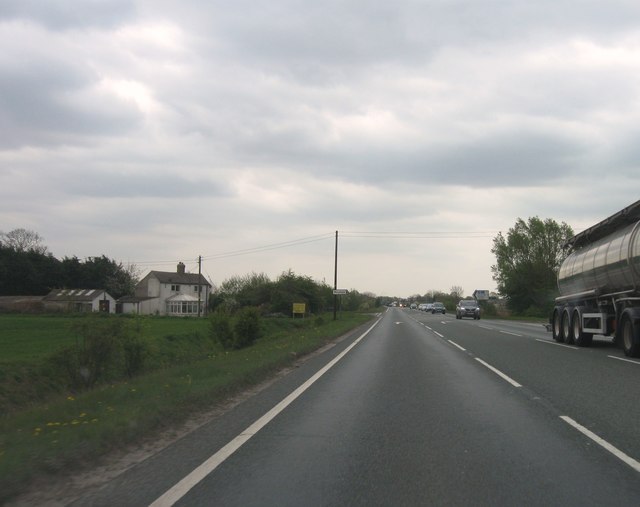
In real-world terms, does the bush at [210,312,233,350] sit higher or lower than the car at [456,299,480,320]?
lower

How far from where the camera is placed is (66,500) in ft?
17.1


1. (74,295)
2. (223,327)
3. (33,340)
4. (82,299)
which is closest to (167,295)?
(82,299)

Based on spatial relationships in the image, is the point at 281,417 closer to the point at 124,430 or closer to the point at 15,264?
the point at 124,430

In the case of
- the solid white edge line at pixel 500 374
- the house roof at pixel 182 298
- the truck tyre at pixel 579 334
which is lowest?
the solid white edge line at pixel 500 374

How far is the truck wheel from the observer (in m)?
23.2

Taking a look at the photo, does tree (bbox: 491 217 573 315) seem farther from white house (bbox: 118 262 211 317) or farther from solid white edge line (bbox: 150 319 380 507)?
solid white edge line (bbox: 150 319 380 507)

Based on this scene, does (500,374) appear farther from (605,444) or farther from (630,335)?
(605,444)

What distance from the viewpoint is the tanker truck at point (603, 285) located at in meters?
17.8

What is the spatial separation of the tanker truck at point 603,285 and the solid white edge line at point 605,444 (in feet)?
33.8

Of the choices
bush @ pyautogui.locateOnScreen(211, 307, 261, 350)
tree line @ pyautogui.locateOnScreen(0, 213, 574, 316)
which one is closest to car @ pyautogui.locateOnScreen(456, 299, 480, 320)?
tree line @ pyautogui.locateOnScreen(0, 213, 574, 316)

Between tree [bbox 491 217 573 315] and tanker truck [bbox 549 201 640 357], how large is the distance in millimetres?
53396

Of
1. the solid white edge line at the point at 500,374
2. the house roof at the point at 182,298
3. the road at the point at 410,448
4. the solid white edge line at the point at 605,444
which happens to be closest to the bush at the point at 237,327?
the solid white edge line at the point at 500,374

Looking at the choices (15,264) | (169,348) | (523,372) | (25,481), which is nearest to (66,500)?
(25,481)

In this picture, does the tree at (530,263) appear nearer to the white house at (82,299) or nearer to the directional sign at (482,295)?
the directional sign at (482,295)
